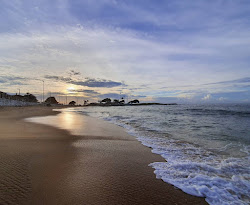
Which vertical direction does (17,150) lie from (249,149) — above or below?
above

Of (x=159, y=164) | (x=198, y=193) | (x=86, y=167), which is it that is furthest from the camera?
(x=159, y=164)

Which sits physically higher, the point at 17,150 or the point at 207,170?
the point at 17,150

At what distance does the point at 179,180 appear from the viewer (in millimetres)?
3666

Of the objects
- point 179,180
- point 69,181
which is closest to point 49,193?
point 69,181

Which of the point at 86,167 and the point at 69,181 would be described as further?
the point at 86,167

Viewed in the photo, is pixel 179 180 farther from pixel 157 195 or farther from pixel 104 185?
pixel 104 185

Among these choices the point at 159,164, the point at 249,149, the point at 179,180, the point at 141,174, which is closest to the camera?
the point at 179,180

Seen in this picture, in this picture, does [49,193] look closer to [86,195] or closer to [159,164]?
[86,195]

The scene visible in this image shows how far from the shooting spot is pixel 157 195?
118 inches

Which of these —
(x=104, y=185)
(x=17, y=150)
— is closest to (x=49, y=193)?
(x=104, y=185)

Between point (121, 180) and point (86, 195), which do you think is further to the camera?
point (121, 180)

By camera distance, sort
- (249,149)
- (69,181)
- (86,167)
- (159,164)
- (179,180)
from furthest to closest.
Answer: (249,149)
(159,164)
(86,167)
(179,180)
(69,181)

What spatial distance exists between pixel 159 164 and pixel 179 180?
1043 millimetres

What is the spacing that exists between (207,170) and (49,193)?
13.7 ft
